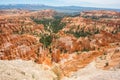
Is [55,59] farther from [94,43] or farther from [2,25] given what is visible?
[2,25]

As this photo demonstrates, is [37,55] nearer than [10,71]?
No

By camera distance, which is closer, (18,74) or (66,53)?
(18,74)

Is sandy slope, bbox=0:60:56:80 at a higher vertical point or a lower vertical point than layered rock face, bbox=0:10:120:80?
higher

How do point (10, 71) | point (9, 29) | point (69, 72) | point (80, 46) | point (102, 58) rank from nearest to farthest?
point (10, 71), point (69, 72), point (102, 58), point (80, 46), point (9, 29)

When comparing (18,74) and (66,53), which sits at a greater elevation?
(18,74)

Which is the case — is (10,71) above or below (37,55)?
above

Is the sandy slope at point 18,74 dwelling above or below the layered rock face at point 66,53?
above

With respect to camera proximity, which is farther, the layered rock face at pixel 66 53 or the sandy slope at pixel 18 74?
the layered rock face at pixel 66 53

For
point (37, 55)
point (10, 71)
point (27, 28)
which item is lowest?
point (27, 28)

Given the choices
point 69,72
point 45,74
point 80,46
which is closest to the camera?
point 45,74

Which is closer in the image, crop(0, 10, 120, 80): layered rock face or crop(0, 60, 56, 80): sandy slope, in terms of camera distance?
crop(0, 60, 56, 80): sandy slope

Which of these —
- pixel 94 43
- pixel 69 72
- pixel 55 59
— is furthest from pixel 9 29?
pixel 69 72
